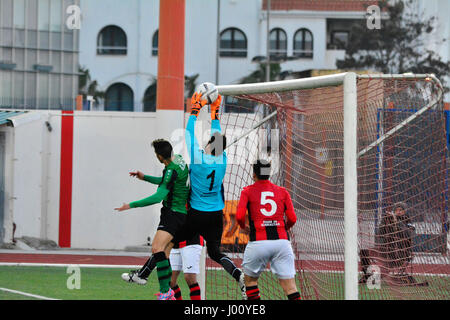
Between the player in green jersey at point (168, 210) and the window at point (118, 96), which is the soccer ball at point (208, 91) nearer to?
the player in green jersey at point (168, 210)

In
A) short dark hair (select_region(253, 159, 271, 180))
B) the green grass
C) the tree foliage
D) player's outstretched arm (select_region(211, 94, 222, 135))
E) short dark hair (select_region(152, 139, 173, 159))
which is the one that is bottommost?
the green grass

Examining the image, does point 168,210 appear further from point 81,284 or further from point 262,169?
point 81,284

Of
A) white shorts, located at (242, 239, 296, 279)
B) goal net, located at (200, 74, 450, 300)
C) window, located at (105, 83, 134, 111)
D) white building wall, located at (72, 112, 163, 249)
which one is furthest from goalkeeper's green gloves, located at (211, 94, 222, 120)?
window, located at (105, 83, 134, 111)

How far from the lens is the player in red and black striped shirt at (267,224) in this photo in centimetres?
850

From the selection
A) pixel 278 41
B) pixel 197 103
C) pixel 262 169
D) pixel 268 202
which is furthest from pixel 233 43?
pixel 268 202

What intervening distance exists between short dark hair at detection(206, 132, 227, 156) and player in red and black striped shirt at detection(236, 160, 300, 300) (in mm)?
532

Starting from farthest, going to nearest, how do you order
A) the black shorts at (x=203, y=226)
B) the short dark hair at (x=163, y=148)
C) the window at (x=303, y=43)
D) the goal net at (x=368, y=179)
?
1. the window at (x=303, y=43)
2. the goal net at (x=368, y=179)
3. the short dark hair at (x=163, y=148)
4. the black shorts at (x=203, y=226)

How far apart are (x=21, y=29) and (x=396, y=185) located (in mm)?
20145

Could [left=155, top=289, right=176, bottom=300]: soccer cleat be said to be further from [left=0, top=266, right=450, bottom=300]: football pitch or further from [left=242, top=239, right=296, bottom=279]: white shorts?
[left=0, top=266, right=450, bottom=300]: football pitch

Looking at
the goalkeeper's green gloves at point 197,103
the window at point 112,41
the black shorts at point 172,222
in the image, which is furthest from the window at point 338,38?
the black shorts at point 172,222

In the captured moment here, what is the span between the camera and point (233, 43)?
56.5 m

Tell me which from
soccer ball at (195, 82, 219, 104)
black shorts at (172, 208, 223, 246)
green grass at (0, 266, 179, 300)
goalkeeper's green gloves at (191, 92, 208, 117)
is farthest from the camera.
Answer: green grass at (0, 266, 179, 300)

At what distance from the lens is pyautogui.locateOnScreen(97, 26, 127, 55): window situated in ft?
182

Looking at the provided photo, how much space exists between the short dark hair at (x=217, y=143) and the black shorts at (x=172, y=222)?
0.83 metres
